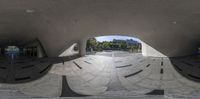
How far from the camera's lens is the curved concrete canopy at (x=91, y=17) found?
623cm

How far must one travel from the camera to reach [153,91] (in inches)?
274

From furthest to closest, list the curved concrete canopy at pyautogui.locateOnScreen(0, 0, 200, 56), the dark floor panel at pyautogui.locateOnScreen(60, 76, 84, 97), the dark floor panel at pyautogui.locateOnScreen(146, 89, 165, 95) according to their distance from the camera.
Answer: the dark floor panel at pyautogui.locateOnScreen(60, 76, 84, 97)
the dark floor panel at pyautogui.locateOnScreen(146, 89, 165, 95)
the curved concrete canopy at pyautogui.locateOnScreen(0, 0, 200, 56)

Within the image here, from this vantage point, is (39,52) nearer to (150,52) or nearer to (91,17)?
(91,17)

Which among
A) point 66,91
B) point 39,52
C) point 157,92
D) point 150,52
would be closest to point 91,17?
point 66,91

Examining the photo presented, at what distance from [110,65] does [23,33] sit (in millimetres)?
4074

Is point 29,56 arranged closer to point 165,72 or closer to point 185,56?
point 165,72

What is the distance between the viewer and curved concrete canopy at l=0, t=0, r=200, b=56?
20.4 feet

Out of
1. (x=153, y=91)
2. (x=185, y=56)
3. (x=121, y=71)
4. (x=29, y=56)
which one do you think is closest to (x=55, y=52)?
(x=29, y=56)

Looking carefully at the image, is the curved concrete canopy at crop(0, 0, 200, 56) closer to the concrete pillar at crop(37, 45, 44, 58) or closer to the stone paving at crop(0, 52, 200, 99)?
the concrete pillar at crop(37, 45, 44, 58)

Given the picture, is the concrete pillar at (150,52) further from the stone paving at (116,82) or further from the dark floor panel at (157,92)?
the dark floor panel at (157,92)

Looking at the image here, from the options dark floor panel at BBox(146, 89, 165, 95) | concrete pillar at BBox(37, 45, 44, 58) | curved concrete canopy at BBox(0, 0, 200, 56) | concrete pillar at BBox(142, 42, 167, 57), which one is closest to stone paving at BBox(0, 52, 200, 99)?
dark floor panel at BBox(146, 89, 165, 95)

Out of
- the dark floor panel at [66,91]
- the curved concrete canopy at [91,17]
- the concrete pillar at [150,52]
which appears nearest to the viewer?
the curved concrete canopy at [91,17]

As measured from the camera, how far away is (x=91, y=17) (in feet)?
24.7

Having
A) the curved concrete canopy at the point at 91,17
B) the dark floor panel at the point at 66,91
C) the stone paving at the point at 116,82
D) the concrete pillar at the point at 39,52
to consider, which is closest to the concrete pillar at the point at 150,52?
the curved concrete canopy at the point at 91,17
